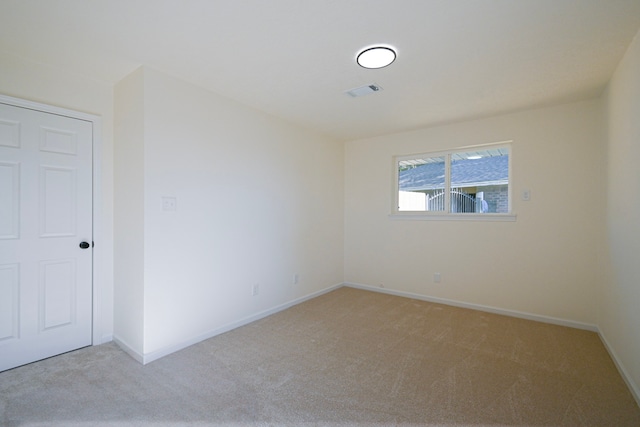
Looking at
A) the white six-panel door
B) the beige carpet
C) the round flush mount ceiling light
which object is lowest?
the beige carpet

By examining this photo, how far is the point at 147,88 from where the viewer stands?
249 cm

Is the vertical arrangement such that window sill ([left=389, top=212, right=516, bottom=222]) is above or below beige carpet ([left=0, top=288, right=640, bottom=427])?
above

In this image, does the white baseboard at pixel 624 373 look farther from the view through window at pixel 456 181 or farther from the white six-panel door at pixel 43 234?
the white six-panel door at pixel 43 234

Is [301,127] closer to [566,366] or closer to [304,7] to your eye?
[304,7]

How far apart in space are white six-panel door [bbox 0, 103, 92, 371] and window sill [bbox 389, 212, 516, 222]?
12.3ft

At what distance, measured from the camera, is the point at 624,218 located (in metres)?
2.33

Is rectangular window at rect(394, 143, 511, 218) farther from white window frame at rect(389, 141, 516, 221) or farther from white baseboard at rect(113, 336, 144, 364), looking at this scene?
white baseboard at rect(113, 336, 144, 364)

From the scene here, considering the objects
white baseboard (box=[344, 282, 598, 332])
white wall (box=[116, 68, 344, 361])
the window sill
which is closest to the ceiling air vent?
white wall (box=[116, 68, 344, 361])

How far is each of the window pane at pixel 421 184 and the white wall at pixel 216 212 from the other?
53.4 inches

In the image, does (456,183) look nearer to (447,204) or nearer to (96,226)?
(447,204)

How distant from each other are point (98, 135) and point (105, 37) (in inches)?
40.1

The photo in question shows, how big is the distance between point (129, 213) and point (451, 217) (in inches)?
147

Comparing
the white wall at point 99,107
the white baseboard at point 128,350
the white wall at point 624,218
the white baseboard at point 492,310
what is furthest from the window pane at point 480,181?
the white wall at point 99,107

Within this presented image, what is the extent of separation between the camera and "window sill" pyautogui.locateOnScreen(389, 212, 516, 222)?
3.63 m
